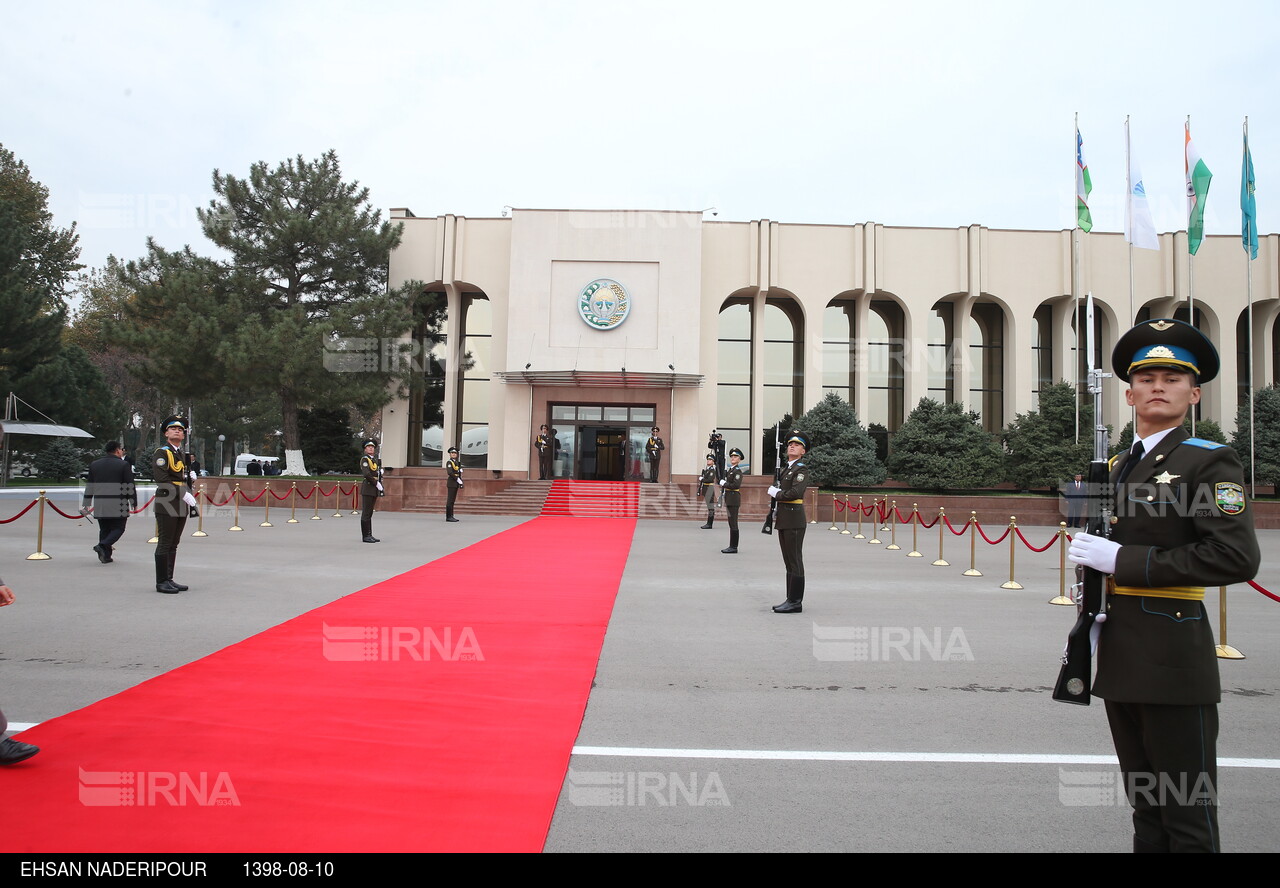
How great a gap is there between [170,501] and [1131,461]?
30.9 feet

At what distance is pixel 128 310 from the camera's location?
2934cm

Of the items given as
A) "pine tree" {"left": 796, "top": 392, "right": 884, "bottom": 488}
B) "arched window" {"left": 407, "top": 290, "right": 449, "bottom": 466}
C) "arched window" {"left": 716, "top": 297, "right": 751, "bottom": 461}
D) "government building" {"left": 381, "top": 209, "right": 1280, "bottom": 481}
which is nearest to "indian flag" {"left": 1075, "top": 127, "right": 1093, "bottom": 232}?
"government building" {"left": 381, "top": 209, "right": 1280, "bottom": 481}

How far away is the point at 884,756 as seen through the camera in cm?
436

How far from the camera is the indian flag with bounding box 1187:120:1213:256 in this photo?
23812mm

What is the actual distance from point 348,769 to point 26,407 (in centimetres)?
4126

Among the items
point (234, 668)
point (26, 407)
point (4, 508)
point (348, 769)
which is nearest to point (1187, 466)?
point (348, 769)

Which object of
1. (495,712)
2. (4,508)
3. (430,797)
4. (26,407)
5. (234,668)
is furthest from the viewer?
(26,407)

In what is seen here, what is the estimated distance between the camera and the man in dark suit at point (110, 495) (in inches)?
460

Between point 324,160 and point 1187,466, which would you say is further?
point 324,160

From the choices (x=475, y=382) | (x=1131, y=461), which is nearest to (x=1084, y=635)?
(x=1131, y=461)

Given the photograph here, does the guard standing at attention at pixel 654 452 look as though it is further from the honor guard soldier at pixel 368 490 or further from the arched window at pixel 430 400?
the honor guard soldier at pixel 368 490

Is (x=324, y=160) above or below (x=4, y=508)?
above

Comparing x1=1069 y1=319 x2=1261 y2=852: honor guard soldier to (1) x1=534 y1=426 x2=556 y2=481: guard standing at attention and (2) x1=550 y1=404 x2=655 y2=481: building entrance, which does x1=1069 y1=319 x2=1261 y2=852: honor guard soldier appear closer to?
(1) x1=534 y1=426 x2=556 y2=481: guard standing at attention

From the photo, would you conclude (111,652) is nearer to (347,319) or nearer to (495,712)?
(495,712)
